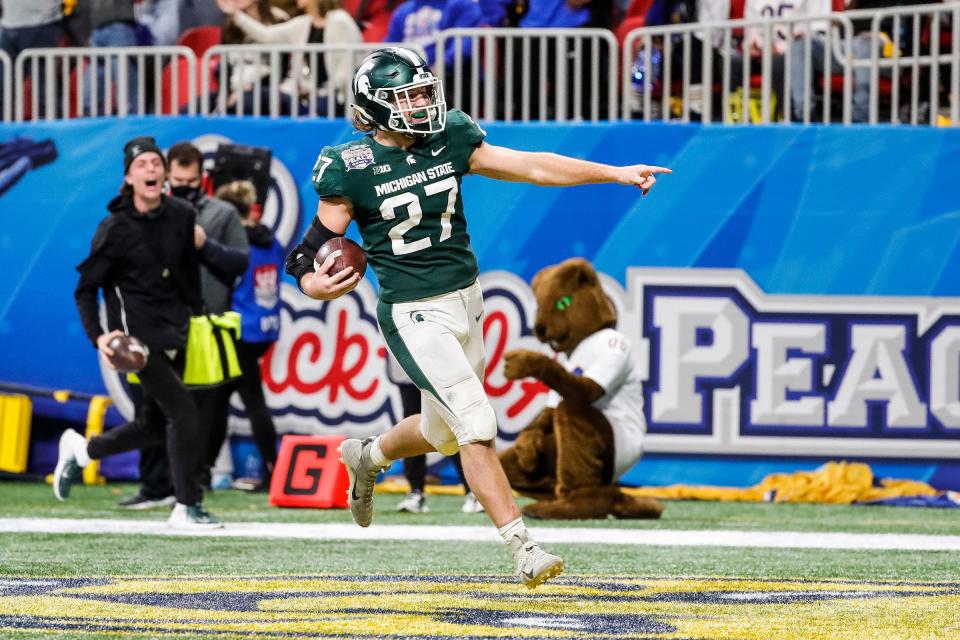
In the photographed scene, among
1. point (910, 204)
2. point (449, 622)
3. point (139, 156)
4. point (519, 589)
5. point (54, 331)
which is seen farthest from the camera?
point (54, 331)

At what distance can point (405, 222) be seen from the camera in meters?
6.10

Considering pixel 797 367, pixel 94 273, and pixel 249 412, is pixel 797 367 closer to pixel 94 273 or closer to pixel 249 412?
pixel 249 412

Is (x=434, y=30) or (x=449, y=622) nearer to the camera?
(x=449, y=622)

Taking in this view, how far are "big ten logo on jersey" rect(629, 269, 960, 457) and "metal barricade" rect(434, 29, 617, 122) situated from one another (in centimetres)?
122

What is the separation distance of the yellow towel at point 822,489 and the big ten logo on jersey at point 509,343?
2.85 feet

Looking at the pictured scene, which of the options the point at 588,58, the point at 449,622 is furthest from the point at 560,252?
the point at 449,622

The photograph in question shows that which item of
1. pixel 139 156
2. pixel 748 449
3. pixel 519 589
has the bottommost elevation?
pixel 748 449

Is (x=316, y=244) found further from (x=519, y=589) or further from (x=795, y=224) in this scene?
(x=795, y=224)

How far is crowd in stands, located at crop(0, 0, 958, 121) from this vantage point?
10.8 meters

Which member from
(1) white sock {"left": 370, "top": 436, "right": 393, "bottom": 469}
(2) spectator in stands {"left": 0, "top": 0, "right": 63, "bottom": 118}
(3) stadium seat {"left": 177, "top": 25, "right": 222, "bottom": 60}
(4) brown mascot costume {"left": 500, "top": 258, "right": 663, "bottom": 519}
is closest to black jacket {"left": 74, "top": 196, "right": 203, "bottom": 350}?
(4) brown mascot costume {"left": 500, "top": 258, "right": 663, "bottom": 519}

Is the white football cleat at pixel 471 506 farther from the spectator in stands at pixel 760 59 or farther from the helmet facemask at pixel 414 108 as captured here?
the helmet facemask at pixel 414 108

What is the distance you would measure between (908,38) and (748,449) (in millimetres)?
2716

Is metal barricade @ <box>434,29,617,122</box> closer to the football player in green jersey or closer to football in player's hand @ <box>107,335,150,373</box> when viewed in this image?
football in player's hand @ <box>107,335,150,373</box>

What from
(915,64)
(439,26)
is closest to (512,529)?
(915,64)
